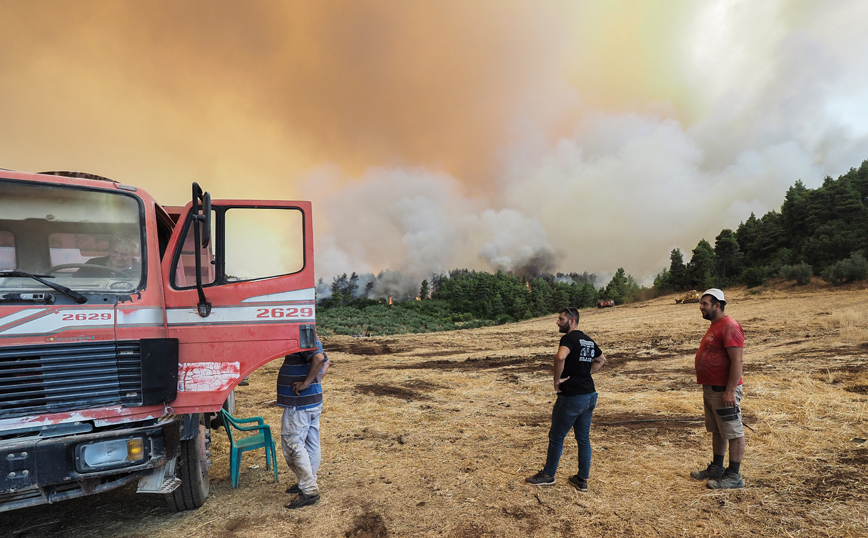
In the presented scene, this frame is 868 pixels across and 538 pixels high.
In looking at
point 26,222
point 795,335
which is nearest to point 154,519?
point 26,222

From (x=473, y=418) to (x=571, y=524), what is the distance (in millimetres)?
4045

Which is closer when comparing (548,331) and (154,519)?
(154,519)

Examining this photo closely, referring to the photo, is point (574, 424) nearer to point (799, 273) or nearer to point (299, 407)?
point (299, 407)

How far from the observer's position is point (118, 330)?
3.54 metres

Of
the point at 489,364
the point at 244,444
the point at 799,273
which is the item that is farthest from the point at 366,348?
the point at 799,273

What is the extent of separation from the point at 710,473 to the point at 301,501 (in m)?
4.63

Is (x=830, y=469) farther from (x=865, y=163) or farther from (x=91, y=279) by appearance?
(x=865, y=163)

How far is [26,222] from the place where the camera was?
3617 mm

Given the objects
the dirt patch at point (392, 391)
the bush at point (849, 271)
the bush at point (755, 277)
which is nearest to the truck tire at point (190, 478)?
the dirt patch at point (392, 391)

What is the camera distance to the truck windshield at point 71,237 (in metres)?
3.56

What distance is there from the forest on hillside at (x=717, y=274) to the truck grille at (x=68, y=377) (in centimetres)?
2812

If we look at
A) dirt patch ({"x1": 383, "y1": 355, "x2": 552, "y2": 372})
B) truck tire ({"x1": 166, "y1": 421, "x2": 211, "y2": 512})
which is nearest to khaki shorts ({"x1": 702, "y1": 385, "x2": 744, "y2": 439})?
truck tire ({"x1": 166, "y1": 421, "x2": 211, "y2": 512})

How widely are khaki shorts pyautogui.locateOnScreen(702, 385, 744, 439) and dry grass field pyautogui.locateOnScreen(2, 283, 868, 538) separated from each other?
2.09 ft

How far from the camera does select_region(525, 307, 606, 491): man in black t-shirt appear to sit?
4.63 m
